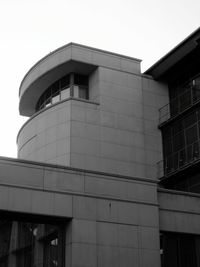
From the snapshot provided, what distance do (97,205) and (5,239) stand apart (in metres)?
4.12

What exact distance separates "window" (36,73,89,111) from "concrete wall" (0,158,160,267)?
12543mm

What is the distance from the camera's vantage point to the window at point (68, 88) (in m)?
34.2

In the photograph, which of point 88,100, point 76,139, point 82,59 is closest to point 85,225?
point 76,139

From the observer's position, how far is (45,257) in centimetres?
2062

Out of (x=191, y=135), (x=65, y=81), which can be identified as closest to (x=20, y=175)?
(x=191, y=135)

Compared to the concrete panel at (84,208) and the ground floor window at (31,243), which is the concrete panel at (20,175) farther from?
the concrete panel at (84,208)

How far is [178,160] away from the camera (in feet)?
105

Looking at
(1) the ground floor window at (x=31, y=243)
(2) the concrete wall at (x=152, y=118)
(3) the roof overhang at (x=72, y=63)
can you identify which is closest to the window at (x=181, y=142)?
(2) the concrete wall at (x=152, y=118)

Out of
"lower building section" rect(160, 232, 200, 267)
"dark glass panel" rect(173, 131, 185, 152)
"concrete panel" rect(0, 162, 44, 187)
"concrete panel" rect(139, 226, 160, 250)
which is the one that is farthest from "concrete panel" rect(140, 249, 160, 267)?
"dark glass panel" rect(173, 131, 185, 152)

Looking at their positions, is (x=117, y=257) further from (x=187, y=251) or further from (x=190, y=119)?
(x=190, y=119)

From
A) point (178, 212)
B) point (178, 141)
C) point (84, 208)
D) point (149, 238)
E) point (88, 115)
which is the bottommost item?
point (149, 238)

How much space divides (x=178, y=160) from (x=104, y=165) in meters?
4.81

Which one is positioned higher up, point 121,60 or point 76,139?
point 121,60

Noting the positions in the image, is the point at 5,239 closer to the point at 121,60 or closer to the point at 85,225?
the point at 85,225
